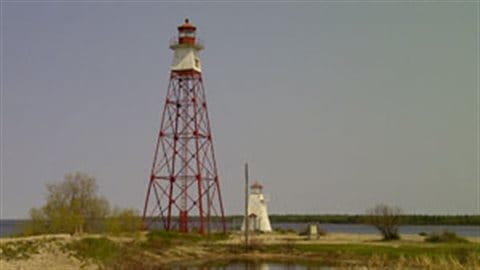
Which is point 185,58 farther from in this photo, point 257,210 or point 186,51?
point 257,210

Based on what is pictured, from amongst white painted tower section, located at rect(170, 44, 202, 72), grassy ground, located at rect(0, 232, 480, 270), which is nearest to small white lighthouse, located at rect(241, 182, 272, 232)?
grassy ground, located at rect(0, 232, 480, 270)

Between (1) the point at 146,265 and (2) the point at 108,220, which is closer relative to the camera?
(1) the point at 146,265

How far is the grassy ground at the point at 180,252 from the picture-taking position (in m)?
34.7

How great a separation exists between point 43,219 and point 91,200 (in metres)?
3.52

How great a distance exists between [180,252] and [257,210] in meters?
22.3

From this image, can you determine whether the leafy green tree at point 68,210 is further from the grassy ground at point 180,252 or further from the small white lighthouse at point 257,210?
the small white lighthouse at point 257,210

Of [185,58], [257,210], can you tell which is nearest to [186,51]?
[185,58]

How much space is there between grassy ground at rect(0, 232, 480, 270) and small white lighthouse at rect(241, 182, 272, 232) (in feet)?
38.1

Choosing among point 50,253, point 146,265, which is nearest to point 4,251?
point 50,253

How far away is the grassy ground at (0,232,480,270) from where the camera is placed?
3469cm

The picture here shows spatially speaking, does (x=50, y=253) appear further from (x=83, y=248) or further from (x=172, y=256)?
(x=172, y=256)

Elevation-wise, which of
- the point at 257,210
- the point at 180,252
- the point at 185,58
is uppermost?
the point at 185,58

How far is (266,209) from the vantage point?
6806 cm

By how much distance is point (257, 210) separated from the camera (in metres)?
66.8
